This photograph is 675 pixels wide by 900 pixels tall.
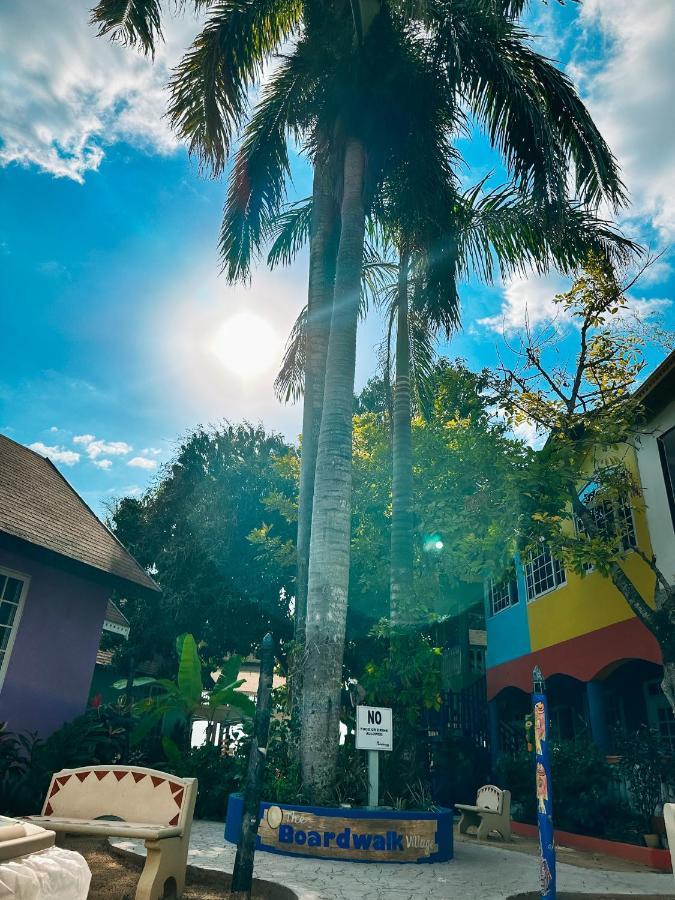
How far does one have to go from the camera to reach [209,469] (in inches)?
917

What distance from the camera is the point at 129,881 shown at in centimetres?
554

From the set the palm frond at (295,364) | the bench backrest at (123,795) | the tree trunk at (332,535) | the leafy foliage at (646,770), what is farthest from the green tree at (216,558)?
the bench backrest at (123,795)

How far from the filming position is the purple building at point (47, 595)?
10.4m

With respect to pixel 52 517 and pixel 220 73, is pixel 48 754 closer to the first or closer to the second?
pixel 52 517

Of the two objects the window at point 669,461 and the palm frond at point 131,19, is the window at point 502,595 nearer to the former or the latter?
the window at point 669,461

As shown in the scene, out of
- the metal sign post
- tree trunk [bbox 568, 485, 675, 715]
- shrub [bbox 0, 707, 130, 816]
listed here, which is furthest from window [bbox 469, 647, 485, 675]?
the metal sign post

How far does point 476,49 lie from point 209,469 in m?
16.5

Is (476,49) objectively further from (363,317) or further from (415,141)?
(363,317)

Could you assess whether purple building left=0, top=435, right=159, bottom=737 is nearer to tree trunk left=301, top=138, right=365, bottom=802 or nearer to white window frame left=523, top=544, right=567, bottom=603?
tree trunk left=301, top=138, right=365, bottom=802

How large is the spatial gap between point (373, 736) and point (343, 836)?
46.7 inches

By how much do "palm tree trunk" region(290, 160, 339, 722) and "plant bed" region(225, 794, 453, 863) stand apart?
4800 millimetres

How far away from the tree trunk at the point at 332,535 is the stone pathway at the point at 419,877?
124cm

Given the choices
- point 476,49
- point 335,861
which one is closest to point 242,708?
point 335,861

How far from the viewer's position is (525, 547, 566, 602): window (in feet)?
47.9
